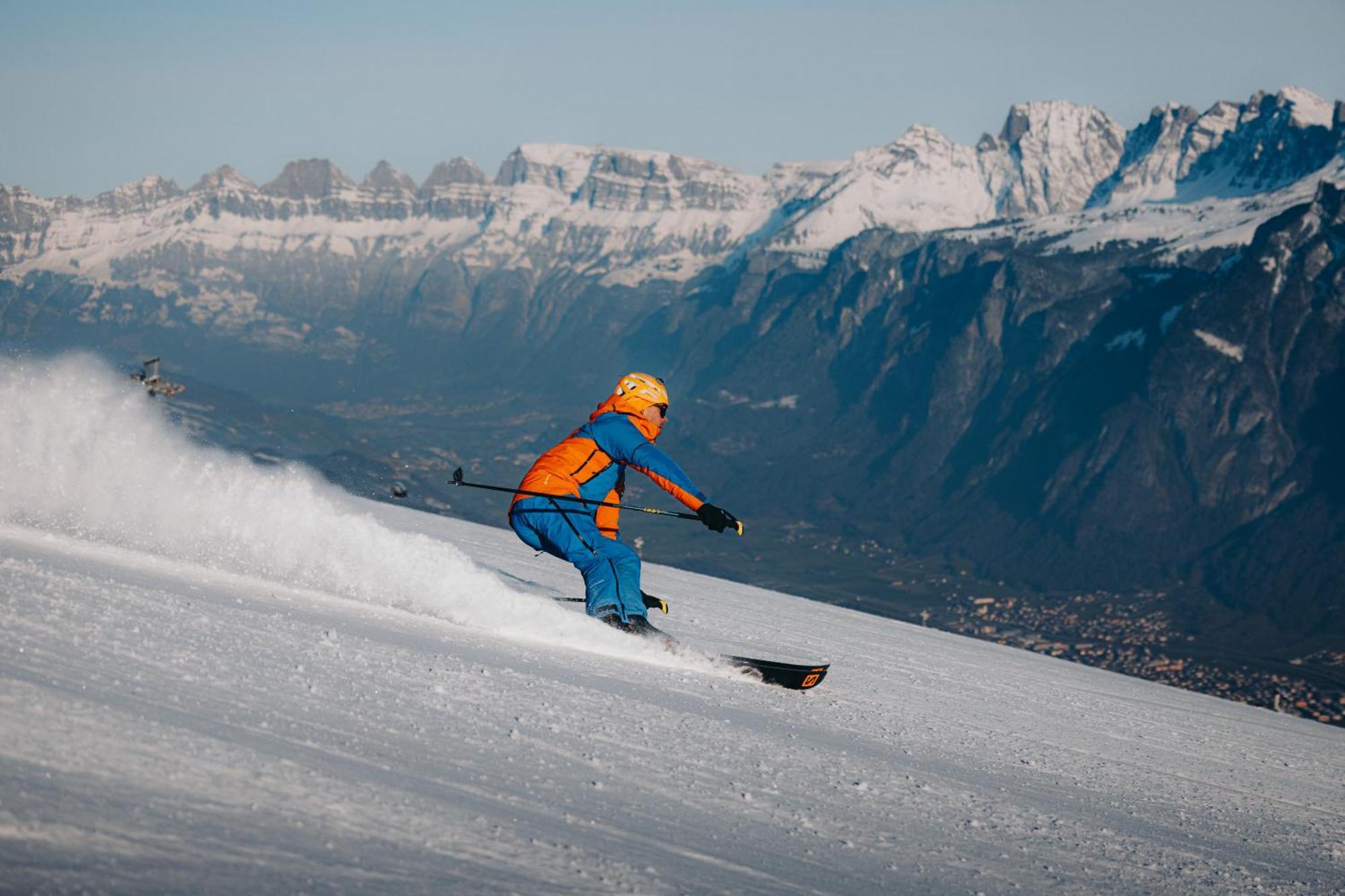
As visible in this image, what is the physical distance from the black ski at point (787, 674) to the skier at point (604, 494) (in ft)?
4.64

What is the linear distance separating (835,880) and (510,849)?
2.02m

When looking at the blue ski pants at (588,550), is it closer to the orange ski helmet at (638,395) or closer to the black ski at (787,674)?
the orange ski helmet at (638,395)

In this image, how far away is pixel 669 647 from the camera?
14.6 meters

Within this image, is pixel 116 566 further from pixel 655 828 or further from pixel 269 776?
pixel 655 828

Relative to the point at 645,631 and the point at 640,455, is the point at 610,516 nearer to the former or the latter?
the point at 640,455

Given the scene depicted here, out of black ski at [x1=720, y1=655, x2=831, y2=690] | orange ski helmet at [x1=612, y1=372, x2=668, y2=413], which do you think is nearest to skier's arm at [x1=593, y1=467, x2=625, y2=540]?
orange ski helmet at [x1=612, y1=372, x2=668, y2=413]

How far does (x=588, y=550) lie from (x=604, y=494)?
797mm

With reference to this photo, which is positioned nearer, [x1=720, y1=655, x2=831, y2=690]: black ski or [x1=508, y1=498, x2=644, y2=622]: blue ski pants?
[x1=720, y1=655, x2=831, y2=690]: black ski

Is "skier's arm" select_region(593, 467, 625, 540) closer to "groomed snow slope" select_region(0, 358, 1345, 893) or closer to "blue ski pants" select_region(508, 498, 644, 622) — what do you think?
"blue ski pants" select_region(508, 498, 644, 622)

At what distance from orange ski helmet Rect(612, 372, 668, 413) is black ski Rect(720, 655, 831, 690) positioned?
3.56 m

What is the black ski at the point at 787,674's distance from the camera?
13984 millimetres

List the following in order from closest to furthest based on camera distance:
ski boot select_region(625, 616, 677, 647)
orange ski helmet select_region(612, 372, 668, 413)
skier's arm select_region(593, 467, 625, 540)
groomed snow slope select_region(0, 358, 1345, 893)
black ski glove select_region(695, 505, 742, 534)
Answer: groomed snow slope select_region(0, 358, 1345, 893) → black ski glove select_region(695, 505, 742, 534) → ski boot select_region(625, 616, 677, 647) → skier's arm select_region(593, 467, 625, 540) → orange ski helmet select_region(612, 372, 668, 413)

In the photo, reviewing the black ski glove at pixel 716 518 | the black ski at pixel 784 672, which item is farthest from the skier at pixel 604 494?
the black ski at pixel 784 672

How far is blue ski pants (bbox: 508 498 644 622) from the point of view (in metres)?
14.7
